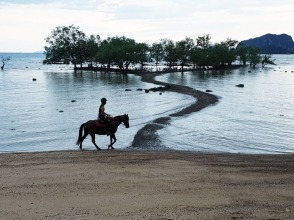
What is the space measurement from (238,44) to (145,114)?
470ft

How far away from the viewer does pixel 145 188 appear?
11.8m

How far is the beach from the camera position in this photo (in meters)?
9.83

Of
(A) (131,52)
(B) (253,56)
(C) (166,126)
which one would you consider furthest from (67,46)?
(C) (166,126)

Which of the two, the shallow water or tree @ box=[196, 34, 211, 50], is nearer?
the shallow water

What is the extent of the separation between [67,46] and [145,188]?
13634 centimetres

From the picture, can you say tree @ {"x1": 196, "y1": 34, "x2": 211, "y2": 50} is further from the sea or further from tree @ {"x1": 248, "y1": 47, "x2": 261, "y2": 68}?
the sea

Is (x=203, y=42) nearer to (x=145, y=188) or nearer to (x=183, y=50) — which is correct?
(x=183, y=50)

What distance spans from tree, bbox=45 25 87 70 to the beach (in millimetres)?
128431

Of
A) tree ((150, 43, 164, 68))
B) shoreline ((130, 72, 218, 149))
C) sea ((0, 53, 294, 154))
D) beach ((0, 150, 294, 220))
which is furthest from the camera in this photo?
tree ((150, 43, 164, 68))

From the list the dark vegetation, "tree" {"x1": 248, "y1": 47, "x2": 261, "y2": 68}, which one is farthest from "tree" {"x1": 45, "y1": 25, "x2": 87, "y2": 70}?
"tree" {"x1": 248, "y1": 47, "x2": 261, "y2": 68}

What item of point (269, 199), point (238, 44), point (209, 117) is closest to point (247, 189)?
point (269, 199)

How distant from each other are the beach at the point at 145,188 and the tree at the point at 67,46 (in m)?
128

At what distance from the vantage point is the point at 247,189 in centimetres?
1189

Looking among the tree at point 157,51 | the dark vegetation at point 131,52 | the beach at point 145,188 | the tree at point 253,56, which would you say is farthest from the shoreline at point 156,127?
the tree at point 253,56
